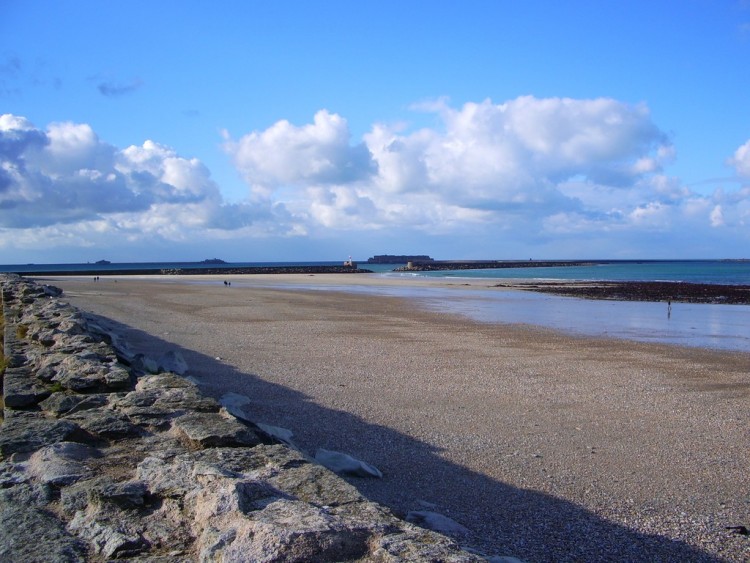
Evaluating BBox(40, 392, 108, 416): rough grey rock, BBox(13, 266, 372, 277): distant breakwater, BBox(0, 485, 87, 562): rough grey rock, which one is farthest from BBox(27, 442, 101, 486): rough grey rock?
BBox(13, 266, 372, 277): distant breakwater

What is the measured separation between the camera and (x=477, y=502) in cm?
509

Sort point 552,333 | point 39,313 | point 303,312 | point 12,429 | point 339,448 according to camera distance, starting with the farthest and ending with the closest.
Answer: point 303,312 < point 552,333 < point 39,313 < point 339,448 < point 12,429

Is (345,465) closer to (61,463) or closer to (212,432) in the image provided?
(212,432)

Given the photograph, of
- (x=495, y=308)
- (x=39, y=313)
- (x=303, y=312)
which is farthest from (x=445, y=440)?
(x=495, y=308)

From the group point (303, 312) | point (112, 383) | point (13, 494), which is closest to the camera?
point (13, 494)

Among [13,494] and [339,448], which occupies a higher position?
[13,494]

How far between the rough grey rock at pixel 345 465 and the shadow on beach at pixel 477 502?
0.07 metres

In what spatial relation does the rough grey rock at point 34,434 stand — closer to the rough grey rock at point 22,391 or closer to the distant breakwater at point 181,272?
the rough grey rock at point 22,391

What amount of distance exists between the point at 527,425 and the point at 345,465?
2824 millimetres

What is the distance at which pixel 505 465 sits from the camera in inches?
237

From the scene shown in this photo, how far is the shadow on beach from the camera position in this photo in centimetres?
426

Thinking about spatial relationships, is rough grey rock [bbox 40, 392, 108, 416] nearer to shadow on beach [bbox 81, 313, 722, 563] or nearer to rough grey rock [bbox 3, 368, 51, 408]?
rough grey rock [bbox 3, 368, 51, 408]

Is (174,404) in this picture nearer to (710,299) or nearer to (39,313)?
(39,313)

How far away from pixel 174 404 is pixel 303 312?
1782 centimetres
